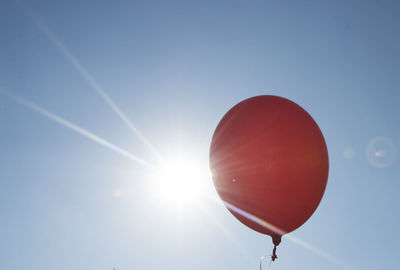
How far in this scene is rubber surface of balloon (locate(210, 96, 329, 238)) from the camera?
10.4 feet

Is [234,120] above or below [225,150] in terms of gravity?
above

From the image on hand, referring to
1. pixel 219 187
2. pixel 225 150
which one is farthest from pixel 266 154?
pixel 219 187

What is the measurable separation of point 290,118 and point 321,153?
1.98 ft

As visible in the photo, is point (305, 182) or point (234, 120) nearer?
point (305, 182)

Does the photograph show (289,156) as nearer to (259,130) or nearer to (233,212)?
(259,130)

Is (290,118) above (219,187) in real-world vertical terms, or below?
above

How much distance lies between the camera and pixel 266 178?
10.4ft

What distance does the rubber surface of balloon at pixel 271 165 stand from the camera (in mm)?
3166

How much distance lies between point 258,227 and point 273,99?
1633 millimetres

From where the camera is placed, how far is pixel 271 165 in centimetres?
316

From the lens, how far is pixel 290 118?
11.1 ft

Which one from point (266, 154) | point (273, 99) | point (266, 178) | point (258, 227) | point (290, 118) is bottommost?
point (258, 227)

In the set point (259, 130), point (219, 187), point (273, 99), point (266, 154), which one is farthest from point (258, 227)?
point (273, 99)

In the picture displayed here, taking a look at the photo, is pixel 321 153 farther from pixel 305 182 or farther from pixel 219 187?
pixel 219 187
